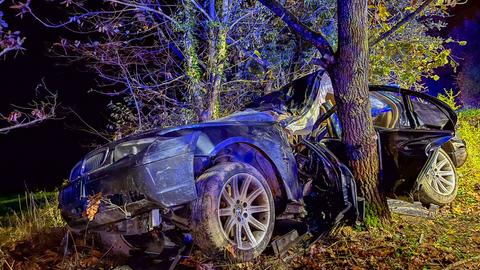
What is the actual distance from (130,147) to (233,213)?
113 centimetres

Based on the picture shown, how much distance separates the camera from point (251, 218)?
3980mm

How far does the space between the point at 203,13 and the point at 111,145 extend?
5.16 meters

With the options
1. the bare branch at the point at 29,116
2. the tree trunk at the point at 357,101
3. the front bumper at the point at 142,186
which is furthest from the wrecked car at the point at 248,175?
the bare branch at the point at 29,116

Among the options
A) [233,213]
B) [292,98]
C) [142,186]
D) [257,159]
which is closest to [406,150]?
[292,98]

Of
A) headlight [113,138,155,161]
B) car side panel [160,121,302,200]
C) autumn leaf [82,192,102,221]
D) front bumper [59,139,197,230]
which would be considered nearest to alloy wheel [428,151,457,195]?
car side panel [160,121,302,200]

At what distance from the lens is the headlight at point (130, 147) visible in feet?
12.7

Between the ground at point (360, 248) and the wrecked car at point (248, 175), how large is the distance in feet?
0.71

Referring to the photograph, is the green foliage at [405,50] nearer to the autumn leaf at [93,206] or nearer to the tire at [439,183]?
the tire at [439,183]

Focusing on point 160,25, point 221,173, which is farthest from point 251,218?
point 160,25

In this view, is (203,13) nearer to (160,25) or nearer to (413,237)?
(160,25)

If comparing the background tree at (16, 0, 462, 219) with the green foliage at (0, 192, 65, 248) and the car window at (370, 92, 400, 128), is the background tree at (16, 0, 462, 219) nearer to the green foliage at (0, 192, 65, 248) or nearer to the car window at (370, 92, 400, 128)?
the car window at (370, 92, 400, 128)

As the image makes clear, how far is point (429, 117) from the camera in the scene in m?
5.82

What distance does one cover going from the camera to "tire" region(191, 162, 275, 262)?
11.7ft

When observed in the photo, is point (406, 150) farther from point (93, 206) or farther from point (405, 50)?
point (405, 50)
